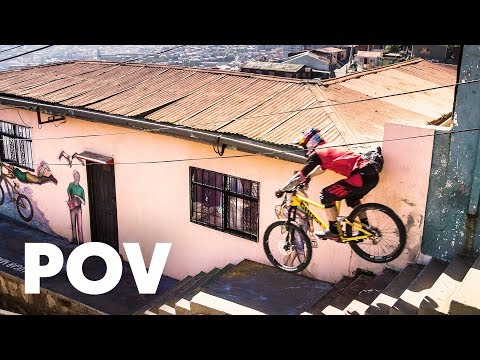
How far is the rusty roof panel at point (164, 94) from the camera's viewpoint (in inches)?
405

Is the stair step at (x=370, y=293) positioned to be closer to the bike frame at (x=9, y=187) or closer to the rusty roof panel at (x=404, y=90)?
the rusty roof panel at (x=404, y=90)

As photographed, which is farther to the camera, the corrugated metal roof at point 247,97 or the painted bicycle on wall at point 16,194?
the painted bicycle on wall at point 16,194

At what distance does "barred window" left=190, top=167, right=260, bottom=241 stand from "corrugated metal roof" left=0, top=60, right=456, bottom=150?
1.04m

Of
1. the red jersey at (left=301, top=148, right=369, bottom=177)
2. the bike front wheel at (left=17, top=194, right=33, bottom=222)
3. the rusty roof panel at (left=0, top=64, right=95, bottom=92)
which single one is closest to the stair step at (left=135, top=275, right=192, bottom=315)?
the red jersey at (left=301, top=148, right=369, bottom=177)

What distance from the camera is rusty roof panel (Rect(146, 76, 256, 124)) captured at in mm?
9773

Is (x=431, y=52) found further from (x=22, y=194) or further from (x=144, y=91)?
(x=22, y=194)

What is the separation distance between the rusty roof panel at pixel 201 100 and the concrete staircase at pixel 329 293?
2.98 m

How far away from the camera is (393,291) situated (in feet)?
23.4

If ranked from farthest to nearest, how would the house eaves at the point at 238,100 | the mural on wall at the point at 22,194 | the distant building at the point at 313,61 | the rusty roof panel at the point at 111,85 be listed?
the distant building at the point at 313,61 < the mural on wall at the point at 22,194 < the rusty roof panel at the point at 111,85 < the house eaves at the point at 238,100

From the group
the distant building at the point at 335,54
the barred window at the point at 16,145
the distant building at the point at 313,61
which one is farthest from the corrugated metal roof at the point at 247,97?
the distant building at the point at 335,54

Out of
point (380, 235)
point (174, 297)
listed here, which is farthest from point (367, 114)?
point (174, 297)

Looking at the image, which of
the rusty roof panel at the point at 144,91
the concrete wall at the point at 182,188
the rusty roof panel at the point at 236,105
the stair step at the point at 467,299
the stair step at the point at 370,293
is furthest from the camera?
the rusty roof panel at the point at 144,91

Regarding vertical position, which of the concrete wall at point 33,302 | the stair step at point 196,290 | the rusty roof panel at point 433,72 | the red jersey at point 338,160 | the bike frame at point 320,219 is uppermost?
the rusty roof panel at point 433,72
